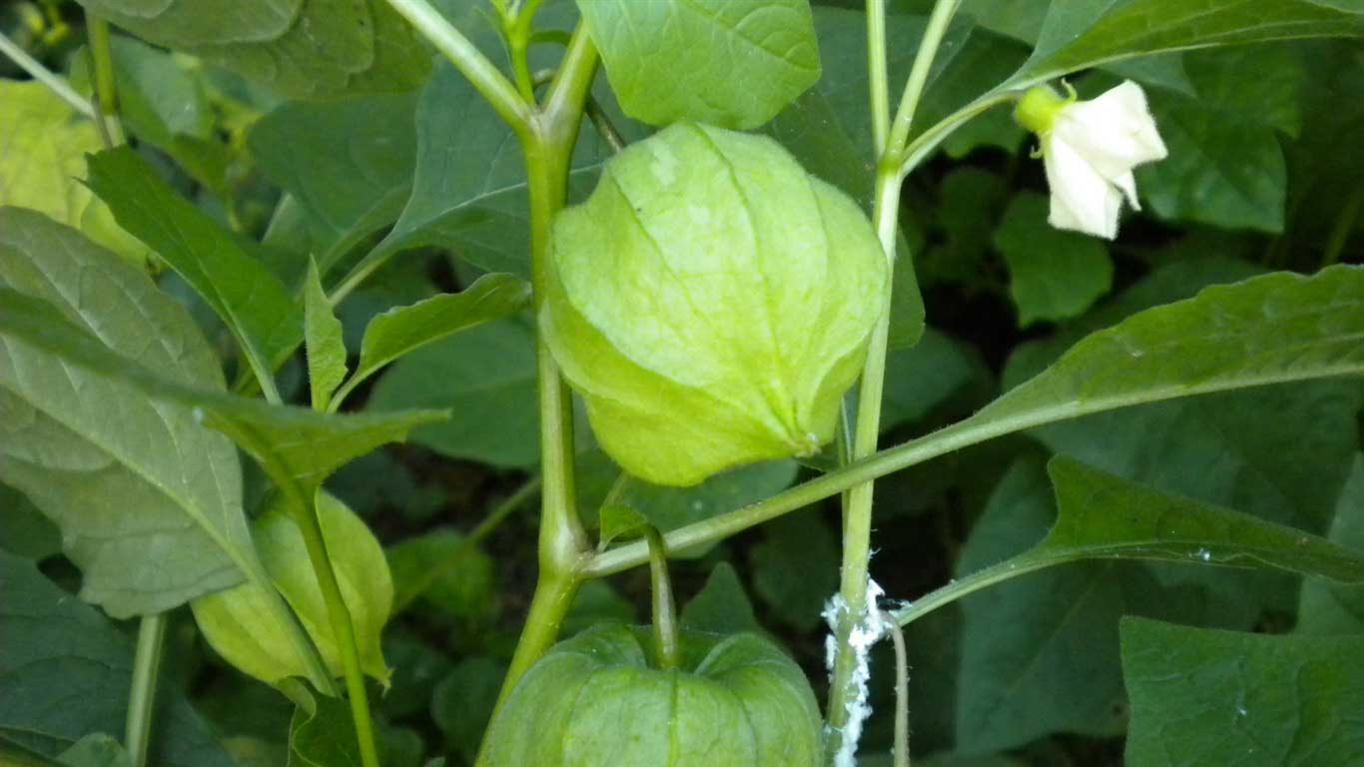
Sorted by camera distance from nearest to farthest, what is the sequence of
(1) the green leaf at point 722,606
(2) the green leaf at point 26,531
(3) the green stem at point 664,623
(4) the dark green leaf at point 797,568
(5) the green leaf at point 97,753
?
(3) the green stem at point 664,623, (5) the green leaf at point 97,753, (1) the green leaf at point 722,606, (2) the green leaf at point 26,531, (4) the dark green leaf at point 797,568

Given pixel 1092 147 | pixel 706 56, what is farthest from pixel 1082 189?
pixel 706 56

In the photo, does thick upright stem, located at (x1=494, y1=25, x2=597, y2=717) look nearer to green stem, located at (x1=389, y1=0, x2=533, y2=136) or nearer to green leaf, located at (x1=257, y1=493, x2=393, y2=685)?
green stem, located at (x1=389, y1=0, x2=533, y2=136)

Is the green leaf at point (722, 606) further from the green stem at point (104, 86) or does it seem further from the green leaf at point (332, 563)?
the green stem at point (104, 86)

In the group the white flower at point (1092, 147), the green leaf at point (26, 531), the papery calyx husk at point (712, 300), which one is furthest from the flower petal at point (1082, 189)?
the green leaf at point (26, 531)

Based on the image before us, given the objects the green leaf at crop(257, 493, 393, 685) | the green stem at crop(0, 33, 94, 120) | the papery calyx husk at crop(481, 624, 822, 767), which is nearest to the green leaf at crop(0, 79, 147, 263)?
the green stem at crop(0, 33, 94, 120)

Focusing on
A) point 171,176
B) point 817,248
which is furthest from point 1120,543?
point 171,176

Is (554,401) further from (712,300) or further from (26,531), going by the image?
(26,531)
